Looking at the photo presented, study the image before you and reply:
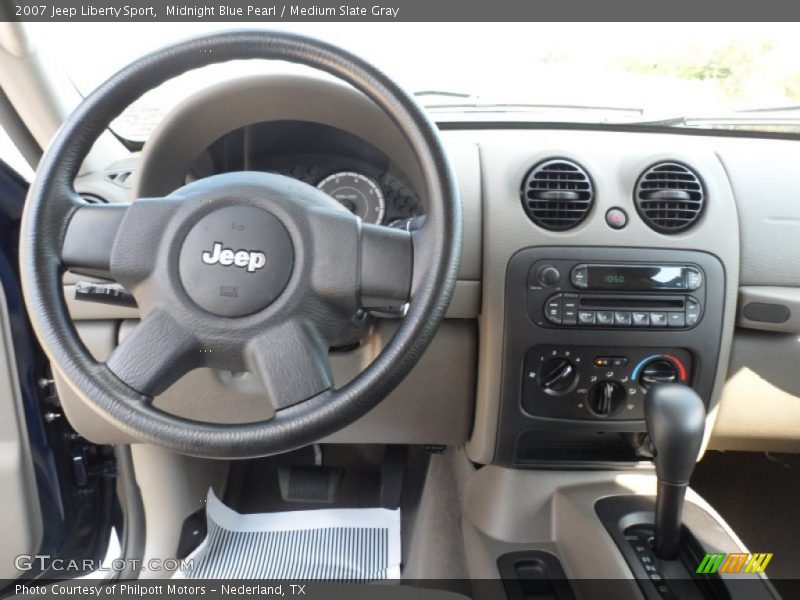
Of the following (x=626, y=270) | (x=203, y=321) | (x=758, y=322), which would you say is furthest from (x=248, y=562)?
(x=758, y=322)

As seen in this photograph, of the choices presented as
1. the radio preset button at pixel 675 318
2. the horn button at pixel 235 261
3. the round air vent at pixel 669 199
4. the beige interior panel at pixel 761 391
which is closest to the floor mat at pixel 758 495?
the beige interior panel at pixel 761 391

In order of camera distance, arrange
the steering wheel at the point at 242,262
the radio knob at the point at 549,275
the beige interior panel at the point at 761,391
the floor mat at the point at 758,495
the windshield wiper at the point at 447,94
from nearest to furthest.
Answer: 1. the steering wheel at the point at 242,262
2. the radio knob at the point at 549,275
3. the beige interior panel at the point at 761,391
4. the windshield wiper at the point at 447,94
5. the floor mat at the point at 758,495

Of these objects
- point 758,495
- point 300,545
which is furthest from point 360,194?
point 758,495

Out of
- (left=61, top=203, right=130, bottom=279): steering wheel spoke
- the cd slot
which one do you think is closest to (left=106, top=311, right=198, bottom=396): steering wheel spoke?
(left=61, top=203, right=130, bottom=279): steering wheel spoke

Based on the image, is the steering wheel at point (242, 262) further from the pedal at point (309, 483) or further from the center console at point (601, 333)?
the pedal at point (309, 483)

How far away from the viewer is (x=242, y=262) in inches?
31.3

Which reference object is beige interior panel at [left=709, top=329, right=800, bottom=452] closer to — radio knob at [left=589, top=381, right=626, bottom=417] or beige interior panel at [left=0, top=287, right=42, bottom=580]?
radio knob at [left=589, top=381, right=626, bottom=417]

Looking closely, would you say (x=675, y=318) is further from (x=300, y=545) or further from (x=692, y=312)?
(x=300, y=545)

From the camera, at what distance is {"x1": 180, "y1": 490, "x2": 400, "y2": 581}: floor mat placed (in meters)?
1.40

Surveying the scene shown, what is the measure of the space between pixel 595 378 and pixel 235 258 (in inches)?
28.2

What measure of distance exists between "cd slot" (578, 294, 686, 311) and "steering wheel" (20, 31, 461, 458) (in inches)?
17.2

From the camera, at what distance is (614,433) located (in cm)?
125

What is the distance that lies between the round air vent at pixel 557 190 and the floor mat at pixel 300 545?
88cm

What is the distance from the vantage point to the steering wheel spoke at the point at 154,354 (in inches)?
30.1
